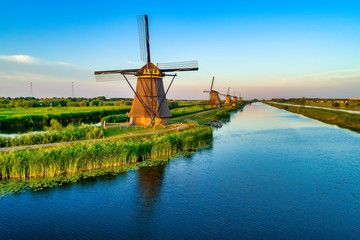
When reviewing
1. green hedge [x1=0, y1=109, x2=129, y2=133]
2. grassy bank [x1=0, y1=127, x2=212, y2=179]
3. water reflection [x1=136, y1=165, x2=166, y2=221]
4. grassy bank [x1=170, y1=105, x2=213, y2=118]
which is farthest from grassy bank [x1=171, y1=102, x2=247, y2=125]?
water reflection [x1=136, y1=165, x2=166, y2=221]

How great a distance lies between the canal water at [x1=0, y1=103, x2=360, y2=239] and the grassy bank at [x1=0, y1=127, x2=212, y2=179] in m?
1.72

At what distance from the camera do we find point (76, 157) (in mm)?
12242

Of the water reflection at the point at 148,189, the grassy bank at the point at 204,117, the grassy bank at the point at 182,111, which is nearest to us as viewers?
the water reflection at the point at 148,189

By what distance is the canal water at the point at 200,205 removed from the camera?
280 inches

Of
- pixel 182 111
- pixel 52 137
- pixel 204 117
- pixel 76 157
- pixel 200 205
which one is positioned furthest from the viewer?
pixel 182 111

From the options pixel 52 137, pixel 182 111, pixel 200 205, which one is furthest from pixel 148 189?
pixel 182 111

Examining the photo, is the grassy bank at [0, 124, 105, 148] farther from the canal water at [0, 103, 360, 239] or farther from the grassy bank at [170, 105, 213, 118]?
the grassy bank at [170, 105, 213, 118]

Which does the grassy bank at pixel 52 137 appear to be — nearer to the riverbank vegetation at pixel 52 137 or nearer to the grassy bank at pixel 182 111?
→ the riverbank vegetation at pixel 52 137

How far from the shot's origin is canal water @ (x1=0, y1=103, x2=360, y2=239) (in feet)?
23.4

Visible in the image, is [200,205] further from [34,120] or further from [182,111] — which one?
[182,111]

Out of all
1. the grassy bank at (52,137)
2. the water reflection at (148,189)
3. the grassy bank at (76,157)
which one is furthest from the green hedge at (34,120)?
the water reflection at (148,189)

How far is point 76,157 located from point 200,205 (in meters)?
7.24

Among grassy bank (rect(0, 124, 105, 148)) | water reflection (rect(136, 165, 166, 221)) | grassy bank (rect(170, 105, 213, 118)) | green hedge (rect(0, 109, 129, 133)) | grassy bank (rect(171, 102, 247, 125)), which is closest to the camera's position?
water reflection (rect(136, 165, 166, 221))

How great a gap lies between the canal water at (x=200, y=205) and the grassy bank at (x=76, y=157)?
172 centimetres
